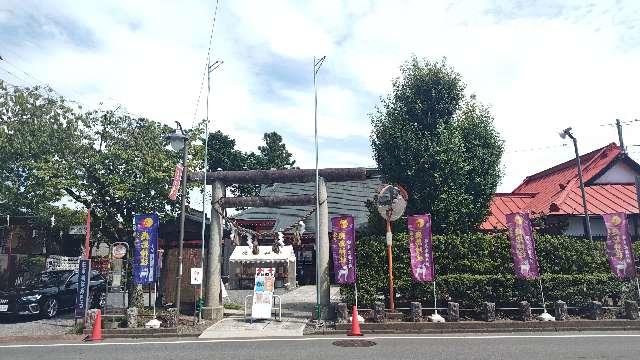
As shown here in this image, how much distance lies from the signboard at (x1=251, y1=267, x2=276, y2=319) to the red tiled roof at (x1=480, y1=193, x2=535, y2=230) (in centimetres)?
1319

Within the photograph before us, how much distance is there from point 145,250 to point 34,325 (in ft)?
17.1

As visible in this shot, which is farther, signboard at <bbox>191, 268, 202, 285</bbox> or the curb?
signboard at <bbox>191, 268, 202, 285</bbox>

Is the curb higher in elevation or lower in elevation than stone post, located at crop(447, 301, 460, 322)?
lower

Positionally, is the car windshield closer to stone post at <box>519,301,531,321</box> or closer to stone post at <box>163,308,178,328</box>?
stone post at <box>163,308,178,328</box>

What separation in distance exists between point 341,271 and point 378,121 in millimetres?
6971

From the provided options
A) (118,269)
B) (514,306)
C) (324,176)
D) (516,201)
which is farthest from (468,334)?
(516,201)

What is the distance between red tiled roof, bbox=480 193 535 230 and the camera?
2250 cm

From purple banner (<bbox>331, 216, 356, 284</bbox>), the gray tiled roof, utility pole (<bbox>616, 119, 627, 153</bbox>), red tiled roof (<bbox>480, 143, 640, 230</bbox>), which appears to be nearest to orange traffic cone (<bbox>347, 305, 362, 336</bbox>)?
purple banner (<bbox>331, 216, 356, 284</bbox>)

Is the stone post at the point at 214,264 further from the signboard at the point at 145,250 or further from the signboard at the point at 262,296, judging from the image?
the signboard at the point at 145,250

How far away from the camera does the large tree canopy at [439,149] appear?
16.1 meters

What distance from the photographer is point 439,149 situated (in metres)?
15.9

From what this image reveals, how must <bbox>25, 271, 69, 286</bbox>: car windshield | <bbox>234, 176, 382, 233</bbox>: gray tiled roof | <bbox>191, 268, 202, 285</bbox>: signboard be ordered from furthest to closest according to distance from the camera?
<bbox>234, 176, 382, 233</bbox>: gray tiled roof → <bbox>25, 271, 69, 286</bbox>: car windshield → <bbox>191, 268, 202, 285</bbox>: signboard

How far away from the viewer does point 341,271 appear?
14.9 m

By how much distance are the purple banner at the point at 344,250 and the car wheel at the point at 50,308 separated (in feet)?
40.3
